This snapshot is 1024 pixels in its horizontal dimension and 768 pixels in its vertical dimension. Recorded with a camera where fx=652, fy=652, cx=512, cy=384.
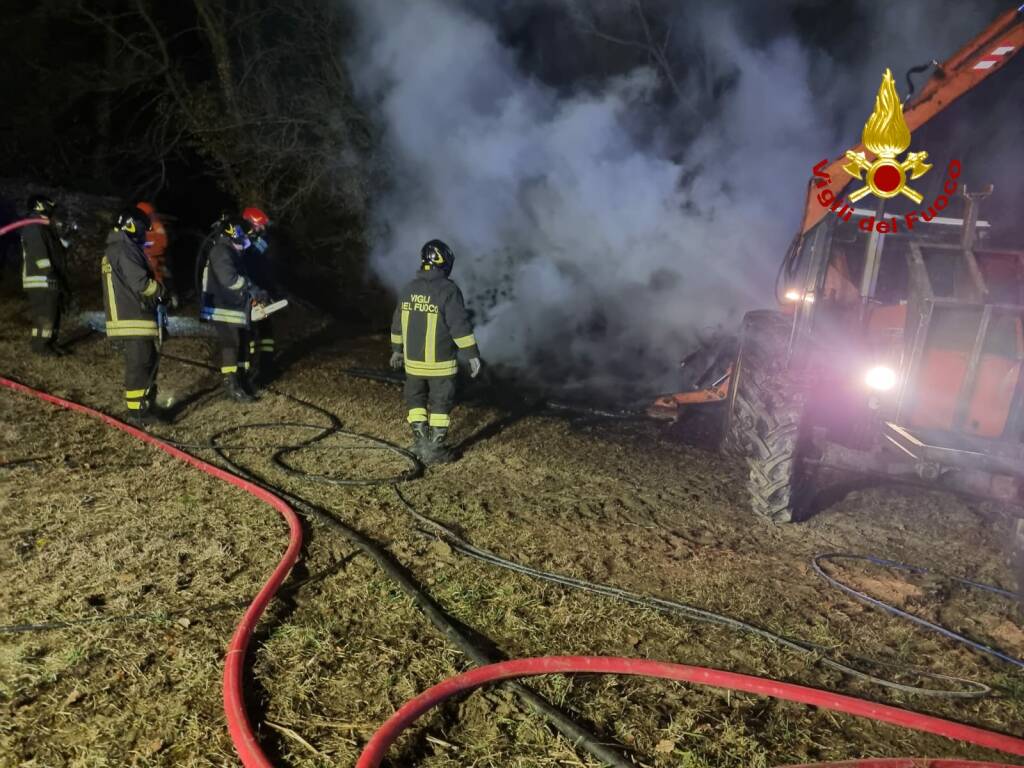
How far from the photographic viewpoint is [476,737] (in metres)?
2.58

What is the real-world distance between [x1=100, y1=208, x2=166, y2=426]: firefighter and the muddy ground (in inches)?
15.9

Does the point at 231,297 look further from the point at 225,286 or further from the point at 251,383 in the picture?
the point at 251,383

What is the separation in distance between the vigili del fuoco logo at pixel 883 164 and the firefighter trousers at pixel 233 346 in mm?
5758

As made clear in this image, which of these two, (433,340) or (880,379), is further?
(433,340)

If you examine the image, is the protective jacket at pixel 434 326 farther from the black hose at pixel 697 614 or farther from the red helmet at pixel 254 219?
the red helmet at pixel 254 219

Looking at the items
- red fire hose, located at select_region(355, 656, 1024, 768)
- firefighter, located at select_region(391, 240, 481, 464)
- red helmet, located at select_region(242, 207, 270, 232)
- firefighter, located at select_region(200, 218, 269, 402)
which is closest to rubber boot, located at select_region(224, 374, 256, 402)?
firefighter, located at select_region(200, 218, 269, 402)

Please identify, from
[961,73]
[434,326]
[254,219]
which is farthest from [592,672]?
[254,219]

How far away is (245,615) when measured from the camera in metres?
3.10

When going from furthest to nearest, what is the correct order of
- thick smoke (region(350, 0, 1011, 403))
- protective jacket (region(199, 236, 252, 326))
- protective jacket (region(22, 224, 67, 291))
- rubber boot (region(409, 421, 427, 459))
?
thick smoke (region(350, 0, 1011, 403)), protective jacket (region(22, 224, 67, 291)), protective jacket (region(199, 236, 252, 326)), rubber boot (region(409, 421, 427, 459))

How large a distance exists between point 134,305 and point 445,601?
438 centimetres

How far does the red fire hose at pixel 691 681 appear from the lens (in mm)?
2605

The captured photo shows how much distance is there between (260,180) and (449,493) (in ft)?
33.1

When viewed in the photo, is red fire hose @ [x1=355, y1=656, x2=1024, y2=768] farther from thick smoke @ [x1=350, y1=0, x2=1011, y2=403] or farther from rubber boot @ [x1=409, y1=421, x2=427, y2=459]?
thick smoke @ [x1=350, y1=0, x2=1011, y2=403]

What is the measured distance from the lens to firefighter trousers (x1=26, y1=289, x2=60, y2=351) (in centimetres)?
781
